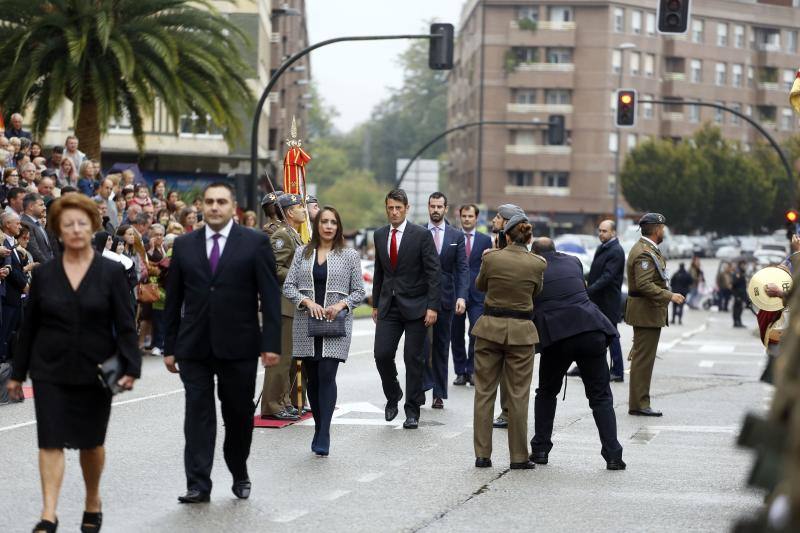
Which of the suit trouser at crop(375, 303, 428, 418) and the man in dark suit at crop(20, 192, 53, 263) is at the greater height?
the man in dark suit at crop(20, 192, 53, 263)

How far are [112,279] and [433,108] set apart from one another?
144 metres

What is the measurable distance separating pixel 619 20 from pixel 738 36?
12761 millimetres

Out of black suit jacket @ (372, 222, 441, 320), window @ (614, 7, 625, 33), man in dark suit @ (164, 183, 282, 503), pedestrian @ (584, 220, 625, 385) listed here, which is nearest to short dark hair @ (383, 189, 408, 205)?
black suit jacket @ (372, 222, 441, 320)

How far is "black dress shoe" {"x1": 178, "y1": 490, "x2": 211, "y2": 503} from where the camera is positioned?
29.2 ft

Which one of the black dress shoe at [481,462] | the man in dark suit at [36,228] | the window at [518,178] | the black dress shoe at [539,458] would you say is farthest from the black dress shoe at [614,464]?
the window at [518,178]

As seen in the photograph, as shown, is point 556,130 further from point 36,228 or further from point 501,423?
point 501,423

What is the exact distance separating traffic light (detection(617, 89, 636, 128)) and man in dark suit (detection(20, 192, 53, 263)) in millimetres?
21417

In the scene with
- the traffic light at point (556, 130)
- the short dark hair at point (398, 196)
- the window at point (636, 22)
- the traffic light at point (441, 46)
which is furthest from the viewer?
the window at point (636, 22)

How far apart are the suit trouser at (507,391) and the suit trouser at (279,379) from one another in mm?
2513

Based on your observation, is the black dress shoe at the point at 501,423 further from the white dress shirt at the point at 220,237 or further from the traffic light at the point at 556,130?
the traffic light at the point at 556,130

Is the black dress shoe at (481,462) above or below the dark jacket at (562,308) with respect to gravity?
below

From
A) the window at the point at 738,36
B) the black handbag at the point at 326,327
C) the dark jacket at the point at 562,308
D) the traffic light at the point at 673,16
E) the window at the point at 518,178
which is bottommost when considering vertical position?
the black handbag at the point at 326,327

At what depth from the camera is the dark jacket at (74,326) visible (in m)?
7.79

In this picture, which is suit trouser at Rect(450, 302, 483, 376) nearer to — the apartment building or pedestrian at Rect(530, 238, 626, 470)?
pedestrian at Rect(530, 238, 626, 470)
